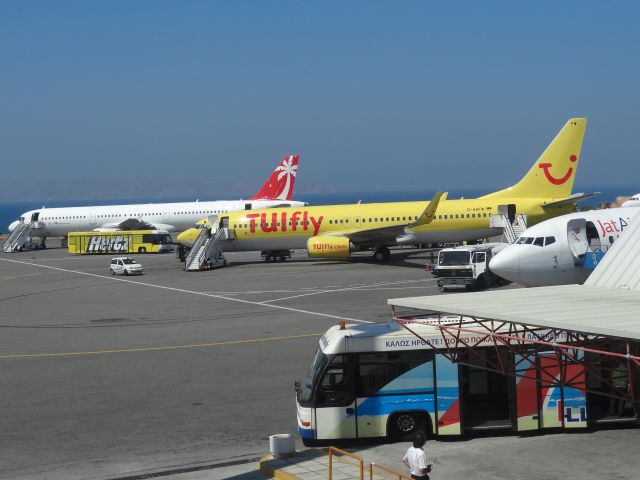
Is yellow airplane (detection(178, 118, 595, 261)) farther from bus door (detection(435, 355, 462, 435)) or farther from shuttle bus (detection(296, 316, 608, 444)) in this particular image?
bus door (detection(435, 355, 462, 435))

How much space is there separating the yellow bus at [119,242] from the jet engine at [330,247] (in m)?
30.2

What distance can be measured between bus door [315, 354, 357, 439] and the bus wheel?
3.44ft

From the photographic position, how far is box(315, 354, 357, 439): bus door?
22312mm

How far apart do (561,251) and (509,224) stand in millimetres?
29780

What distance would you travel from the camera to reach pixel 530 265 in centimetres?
3712

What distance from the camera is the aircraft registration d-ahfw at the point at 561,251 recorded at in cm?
3678

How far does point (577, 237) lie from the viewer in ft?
123

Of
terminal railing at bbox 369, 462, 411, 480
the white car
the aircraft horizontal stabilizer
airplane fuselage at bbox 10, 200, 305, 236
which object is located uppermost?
airplane fuselage at bbox 10, 200, 305, 236

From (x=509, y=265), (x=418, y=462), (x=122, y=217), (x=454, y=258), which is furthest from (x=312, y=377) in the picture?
(x=122, y=217)

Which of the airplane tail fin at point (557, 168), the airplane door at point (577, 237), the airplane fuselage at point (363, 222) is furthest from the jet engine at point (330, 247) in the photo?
the airplane door at point (577, 237)

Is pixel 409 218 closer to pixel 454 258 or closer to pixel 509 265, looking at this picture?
pixel 454 258

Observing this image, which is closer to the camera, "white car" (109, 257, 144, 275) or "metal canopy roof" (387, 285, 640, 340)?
"metal canopy roof" (387, 285, 640, 340)

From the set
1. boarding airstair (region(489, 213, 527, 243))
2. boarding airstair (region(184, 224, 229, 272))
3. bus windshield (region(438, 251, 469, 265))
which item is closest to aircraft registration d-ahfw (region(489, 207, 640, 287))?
bus windshield (region(438, 251, 469, 265))

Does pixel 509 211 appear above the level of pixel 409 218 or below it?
above
